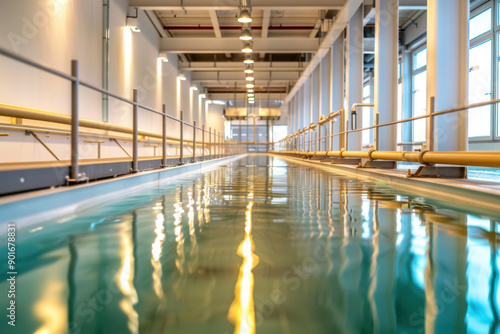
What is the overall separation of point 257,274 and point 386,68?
6.84 metres

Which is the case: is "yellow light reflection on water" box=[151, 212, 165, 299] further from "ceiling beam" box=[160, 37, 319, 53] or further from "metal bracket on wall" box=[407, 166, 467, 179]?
"ceiling beam" box=[160, 37, 319, 53]

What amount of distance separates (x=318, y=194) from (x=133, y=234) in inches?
76.2

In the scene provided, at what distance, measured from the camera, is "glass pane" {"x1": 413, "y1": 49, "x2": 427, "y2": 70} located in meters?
12.7

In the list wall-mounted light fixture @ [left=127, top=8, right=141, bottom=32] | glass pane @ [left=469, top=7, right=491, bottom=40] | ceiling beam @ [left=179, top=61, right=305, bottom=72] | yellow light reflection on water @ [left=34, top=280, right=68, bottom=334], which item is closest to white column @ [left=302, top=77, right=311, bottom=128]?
ceiling beam @ [left=179, top=61, right=305, bottom=72]

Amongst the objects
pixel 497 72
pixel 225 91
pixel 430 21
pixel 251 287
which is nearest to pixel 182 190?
pixel 251 287

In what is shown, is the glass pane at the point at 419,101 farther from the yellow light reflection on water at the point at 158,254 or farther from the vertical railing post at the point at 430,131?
the yellow light reflection on water at the point at 158,254

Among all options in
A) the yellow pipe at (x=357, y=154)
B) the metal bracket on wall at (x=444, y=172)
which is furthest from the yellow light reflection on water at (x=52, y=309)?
the yellow pipe at (x=357, y=154)

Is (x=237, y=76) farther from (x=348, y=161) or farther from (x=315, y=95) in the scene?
(x=348, y=161)

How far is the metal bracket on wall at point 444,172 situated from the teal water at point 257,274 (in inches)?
75.0

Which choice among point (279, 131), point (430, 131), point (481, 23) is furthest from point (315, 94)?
point (279, 131)

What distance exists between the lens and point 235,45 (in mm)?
10562

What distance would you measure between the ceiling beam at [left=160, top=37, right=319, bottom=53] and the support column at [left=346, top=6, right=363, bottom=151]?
207cm

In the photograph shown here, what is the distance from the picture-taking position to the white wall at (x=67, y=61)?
4371 mm

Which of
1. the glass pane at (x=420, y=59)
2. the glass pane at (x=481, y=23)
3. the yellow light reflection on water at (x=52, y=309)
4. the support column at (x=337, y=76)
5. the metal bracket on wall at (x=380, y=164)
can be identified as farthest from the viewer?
the glass pane at (x=420, y=59)
